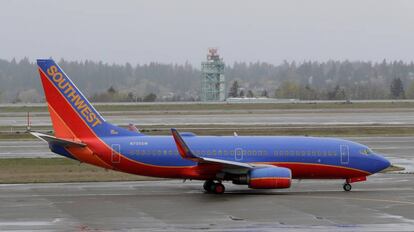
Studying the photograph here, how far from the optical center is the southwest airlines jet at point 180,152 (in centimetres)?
3403

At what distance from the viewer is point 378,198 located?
1286 inches

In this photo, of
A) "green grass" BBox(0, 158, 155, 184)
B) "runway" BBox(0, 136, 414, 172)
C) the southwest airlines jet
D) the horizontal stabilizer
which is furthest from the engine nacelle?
"runway" BBox(0, 136, 414, 172)

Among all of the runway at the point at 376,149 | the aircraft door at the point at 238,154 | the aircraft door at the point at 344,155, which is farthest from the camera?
the runway at the point at 376,149

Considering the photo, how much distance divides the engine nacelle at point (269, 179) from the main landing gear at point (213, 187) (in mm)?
1386

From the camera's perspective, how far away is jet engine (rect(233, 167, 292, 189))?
3350cm

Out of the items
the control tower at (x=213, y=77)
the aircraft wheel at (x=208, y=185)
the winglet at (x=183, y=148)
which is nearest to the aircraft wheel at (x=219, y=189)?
the aircraft wheel at (x=208, y=185)

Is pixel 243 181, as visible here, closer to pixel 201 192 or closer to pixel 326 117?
pixel 201 192

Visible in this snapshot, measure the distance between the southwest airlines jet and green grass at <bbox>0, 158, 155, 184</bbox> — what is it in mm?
5194

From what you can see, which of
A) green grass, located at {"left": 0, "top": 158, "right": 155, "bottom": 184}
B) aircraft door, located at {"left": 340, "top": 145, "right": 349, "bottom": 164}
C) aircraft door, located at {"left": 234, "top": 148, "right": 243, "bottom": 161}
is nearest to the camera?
aircraft door, located at {"left": 234, "top": 148, "right": 243, "bottom": 161}

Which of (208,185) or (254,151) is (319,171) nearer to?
(254,151)

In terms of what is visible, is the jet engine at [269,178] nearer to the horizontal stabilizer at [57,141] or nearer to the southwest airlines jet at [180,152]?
the southwest airlines jet at [180,152]

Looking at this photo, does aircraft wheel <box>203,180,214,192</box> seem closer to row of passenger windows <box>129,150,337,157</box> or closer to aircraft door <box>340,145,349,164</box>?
row of passenger windows <box>129,150,337,157</box>

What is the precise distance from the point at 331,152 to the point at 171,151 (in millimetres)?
6883

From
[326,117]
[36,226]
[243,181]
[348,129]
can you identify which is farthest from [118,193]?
[326,117]
